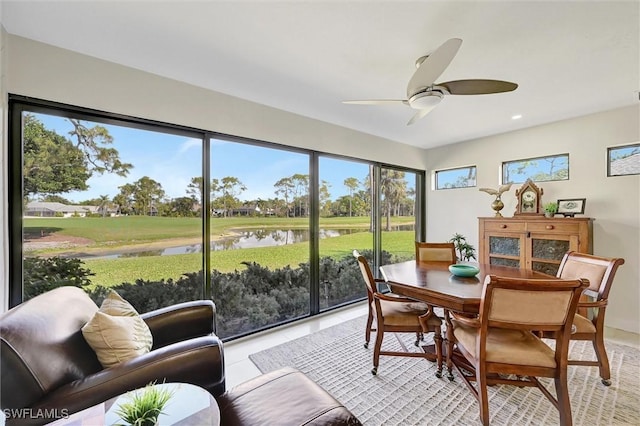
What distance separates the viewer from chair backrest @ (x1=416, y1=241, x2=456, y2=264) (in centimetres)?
309

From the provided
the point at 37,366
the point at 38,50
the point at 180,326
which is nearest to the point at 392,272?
the point at 180,326

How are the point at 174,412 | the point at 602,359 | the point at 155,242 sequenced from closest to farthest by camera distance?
the point at 174,412
the point at 602,359
the point at 155,242

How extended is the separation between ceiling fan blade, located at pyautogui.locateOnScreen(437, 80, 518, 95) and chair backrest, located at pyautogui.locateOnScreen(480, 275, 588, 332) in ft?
4.08

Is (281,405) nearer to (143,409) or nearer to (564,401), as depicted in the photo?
(143,409)

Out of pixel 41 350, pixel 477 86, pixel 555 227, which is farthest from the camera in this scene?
pixel 555 227

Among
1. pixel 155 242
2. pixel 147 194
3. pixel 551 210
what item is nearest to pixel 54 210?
pixel 147 194

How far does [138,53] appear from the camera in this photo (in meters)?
1.96

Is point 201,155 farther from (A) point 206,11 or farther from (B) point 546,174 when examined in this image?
(B) point 546,174

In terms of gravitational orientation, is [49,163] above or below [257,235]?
above

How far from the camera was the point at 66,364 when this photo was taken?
1.19 metres

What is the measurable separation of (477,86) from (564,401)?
6.53 ft

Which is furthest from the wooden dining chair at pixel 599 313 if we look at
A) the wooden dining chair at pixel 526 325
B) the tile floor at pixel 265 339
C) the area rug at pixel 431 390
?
the tile floor at pixel 265 339

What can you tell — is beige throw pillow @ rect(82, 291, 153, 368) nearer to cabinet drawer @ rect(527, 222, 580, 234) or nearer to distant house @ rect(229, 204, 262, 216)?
distant house @ rect(229, 204, 262, 216)

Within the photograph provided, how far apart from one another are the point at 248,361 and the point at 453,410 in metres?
1.68
